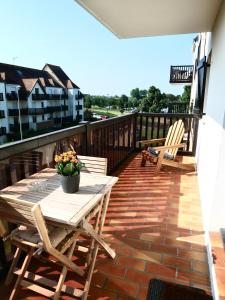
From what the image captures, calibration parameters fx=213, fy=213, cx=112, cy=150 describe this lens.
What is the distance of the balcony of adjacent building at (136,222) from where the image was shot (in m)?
1.70

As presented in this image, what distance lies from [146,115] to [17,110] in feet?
97.8

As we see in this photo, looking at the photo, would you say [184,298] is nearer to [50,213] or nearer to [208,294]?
[208,294]

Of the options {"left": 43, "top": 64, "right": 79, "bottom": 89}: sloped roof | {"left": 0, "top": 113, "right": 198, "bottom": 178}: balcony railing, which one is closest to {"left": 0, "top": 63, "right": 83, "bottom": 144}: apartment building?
{"left": 43, "top": 64, "right": 79, "bottom": 89}: sloped roof

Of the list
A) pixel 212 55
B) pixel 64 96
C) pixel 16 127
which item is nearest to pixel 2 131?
pixel 16 127

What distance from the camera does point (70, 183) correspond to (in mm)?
1578

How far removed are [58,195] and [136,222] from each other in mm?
1276

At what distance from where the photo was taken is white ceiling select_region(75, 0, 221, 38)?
2.32 metres

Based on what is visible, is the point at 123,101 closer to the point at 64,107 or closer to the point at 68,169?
the point at 68,169

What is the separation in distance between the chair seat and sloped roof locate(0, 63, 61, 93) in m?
28.9

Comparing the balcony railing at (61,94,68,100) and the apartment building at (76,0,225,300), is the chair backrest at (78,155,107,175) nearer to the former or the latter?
the apartment building at (76,0,225,300)

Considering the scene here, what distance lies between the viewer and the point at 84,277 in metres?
1.71

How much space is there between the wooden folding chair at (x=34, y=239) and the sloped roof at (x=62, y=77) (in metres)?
41.6

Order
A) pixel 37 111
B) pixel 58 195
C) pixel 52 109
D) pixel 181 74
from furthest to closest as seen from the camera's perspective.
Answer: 1. pixel 52 109
2. pixel 37 111
3. pixel 181 74
4. pixel 58 195

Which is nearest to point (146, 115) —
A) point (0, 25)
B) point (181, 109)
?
point (181, 109)
